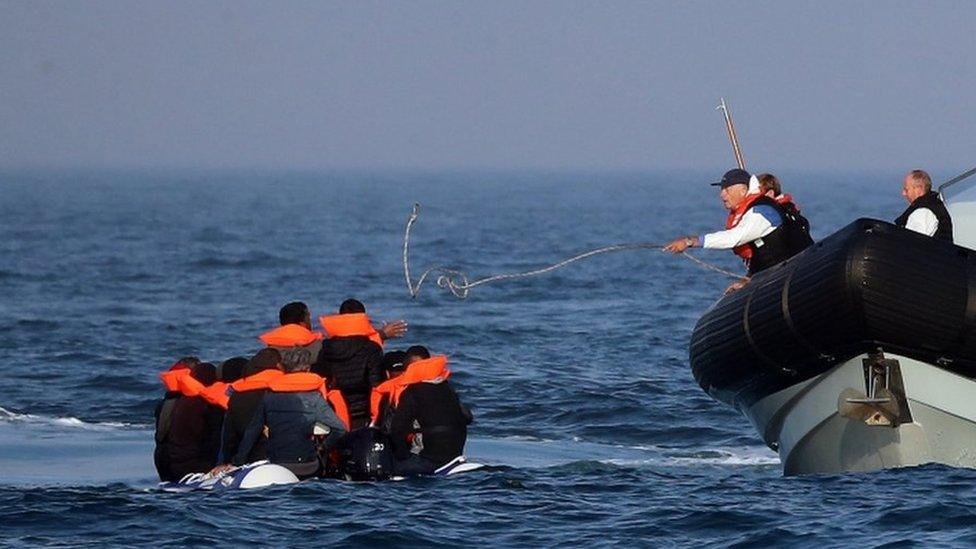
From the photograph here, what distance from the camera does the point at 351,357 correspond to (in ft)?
39.5

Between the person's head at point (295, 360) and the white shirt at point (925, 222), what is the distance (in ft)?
Result: 11.6

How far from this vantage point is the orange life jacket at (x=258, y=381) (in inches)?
444

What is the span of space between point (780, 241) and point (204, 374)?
3.51 m

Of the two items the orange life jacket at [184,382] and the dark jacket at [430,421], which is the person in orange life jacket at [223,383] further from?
the dark jacket at [430,421]

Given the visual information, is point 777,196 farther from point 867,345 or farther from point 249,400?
point 249,400

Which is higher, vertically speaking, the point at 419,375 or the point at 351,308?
the point at 351,308

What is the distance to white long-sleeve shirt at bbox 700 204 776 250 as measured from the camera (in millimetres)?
11375

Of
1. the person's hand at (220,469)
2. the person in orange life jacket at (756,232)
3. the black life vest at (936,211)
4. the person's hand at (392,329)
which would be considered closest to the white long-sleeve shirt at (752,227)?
the person in orange life jacket at (756,232)

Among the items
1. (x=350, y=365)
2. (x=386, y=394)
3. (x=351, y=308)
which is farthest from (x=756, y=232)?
(x=350, y=365)

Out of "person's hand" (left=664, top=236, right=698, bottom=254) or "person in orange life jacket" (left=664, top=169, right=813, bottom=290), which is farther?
"person in orange life jacket" (left=664, top=169, right=813, bottom=290)

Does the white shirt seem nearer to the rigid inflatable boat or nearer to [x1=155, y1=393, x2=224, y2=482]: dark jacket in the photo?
the rigid inflatable boat

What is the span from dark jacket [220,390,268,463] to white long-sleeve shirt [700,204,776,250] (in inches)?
109

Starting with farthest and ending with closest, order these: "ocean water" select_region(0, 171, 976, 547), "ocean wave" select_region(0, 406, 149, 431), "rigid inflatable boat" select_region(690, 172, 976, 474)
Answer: "ocean wave" select_region(0, 406, 149, 431) → "rigid inflatable boat" select_region(690, 172, 976, 474) → "ocean water" select_region(0, 171, 976, 547)

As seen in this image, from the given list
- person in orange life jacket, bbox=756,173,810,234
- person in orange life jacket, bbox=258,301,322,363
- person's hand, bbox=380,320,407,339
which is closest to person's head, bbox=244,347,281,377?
person in orange life jacket, bbox=258,301,322,363
